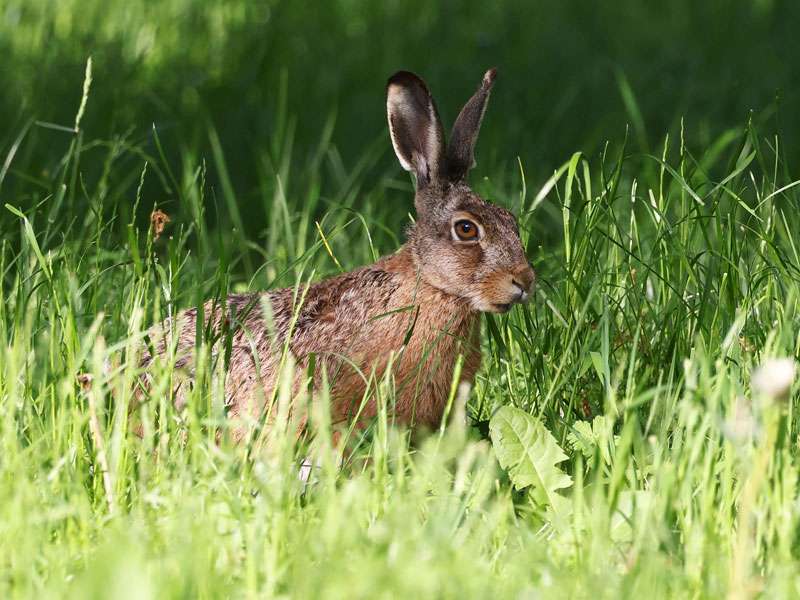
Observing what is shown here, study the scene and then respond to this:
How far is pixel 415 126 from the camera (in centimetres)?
468

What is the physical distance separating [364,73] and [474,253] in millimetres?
4425

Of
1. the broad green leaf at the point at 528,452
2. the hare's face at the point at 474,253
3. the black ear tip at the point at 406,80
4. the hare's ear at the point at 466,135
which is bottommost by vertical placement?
the broad green leaf at the point at 528,452

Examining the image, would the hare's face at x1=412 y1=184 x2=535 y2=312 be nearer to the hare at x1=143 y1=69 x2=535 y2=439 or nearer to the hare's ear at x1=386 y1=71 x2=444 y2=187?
the hare at x1=143 y1=69 x2=535 y2=439

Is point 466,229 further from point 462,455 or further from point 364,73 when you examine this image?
point 364,73

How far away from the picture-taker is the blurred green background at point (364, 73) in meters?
7.30

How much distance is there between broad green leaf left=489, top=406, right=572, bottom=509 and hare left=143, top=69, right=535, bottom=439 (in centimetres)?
40

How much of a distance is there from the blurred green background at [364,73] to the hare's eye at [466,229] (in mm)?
1699

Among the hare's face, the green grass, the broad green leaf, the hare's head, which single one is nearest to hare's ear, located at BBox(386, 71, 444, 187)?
the hare's head

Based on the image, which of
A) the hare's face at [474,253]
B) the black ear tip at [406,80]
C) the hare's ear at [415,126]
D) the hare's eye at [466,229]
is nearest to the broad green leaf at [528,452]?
the hare's face at [474,253]

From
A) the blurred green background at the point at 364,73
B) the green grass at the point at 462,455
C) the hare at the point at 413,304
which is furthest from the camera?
the blurred green background at the point at 364,73

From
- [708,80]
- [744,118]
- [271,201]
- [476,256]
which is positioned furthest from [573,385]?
[708,80]

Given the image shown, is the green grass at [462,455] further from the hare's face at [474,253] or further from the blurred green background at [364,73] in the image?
the blurred green background at [364,73]

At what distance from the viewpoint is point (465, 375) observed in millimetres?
4371

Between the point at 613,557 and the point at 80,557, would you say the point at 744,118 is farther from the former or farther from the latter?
the point at 80,557
